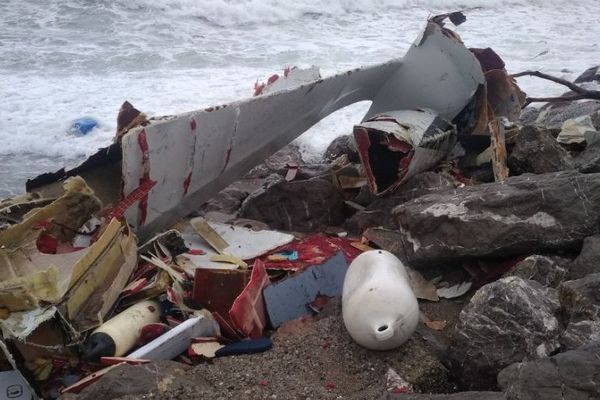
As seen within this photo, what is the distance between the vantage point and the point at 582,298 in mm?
2525

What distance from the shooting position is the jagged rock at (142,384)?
242 centimetres

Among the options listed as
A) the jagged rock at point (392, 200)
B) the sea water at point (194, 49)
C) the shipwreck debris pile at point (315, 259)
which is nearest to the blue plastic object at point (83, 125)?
the sea water at point (194, 49)

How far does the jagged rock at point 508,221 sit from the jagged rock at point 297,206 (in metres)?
1.10

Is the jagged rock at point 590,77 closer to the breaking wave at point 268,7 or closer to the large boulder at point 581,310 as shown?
the large boulder at point 581,310

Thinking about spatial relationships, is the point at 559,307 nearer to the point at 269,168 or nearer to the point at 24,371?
the point at 24,371

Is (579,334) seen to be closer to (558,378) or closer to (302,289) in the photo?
(558,378)

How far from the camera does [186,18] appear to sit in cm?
1255

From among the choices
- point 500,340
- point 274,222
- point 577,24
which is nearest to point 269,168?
point 274,222

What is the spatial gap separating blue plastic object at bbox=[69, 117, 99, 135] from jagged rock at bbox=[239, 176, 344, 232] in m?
3.67

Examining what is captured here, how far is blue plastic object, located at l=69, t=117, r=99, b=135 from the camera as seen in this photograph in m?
7.57

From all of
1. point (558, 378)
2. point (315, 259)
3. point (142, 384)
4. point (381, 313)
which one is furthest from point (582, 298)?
point (142, 384)

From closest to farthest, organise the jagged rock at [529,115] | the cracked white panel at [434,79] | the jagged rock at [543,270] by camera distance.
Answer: the jagged rock at [543,270]
the cracked white panel at [434,79]
the jagged rock at [529,115]

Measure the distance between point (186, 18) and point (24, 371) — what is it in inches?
416

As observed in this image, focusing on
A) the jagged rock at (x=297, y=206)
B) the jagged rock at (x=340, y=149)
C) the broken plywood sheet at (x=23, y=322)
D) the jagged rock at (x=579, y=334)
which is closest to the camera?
the jagged rock at (x=579, y=334)
